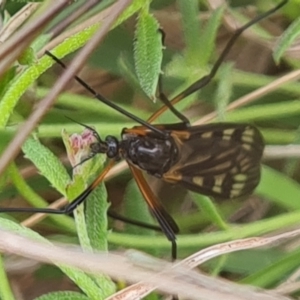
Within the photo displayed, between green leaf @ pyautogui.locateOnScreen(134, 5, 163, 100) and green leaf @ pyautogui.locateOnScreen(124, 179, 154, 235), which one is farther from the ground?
green leaf @ pyautogui.locateOnScreen(134, 5, 163, 100)

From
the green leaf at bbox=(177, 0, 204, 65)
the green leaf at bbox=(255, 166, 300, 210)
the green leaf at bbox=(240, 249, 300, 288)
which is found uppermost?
the green leaf at bbox=(177, 0, 204, 65)

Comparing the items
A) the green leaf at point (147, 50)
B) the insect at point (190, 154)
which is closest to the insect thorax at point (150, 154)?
the insect at point (190, 154)

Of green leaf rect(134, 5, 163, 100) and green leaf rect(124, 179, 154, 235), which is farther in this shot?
green leaf rect(124, 179, 154, 235)

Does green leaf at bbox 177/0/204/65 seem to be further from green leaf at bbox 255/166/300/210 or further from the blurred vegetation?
green leaf at bbox 255/166/300/210

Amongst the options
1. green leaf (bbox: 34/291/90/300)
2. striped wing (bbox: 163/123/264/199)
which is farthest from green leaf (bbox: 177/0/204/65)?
green leaf (bbox: 34/291/90/300)

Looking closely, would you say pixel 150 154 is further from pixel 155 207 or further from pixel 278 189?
pixel 278 189

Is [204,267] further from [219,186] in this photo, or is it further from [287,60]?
[287,60]

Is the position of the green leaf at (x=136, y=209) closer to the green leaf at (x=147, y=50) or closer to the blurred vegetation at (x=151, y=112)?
the blurred vegetation at (x=151, y=112)

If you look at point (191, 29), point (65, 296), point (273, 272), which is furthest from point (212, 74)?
point (65, 296)
